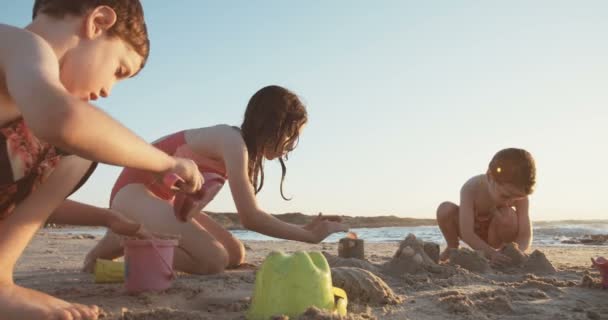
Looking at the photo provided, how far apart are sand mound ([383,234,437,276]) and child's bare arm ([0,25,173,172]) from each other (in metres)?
2.23

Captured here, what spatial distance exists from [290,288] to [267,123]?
190cm

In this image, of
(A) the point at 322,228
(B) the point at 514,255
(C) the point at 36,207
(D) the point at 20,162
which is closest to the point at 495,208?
(B) the point at 514,255

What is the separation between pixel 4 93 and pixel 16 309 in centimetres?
70

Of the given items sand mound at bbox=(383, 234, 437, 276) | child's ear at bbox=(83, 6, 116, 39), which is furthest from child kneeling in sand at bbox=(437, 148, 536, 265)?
child's ear at bbox=(83, 6, 116, 39)

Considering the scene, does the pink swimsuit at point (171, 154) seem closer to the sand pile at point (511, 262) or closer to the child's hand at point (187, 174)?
the child's hand at point (187, 174)

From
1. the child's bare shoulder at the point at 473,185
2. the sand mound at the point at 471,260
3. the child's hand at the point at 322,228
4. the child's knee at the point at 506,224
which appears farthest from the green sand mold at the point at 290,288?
the child's knee at the point at 506,224

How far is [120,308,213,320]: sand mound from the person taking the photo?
1880mm

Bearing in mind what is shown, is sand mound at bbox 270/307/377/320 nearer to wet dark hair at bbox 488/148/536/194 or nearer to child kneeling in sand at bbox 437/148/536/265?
child kneeling in sand at bbox 437/148/536/265

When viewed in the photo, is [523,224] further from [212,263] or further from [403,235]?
[403,235]

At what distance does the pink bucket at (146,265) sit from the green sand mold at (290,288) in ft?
2.49

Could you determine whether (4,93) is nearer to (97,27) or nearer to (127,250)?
(97,27)

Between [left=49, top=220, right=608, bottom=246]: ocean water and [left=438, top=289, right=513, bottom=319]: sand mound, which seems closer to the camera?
[left=438, top=289, right=513, bottom=319]: sand mound

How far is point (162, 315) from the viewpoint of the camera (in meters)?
1.90

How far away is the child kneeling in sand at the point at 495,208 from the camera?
14.8 feet
